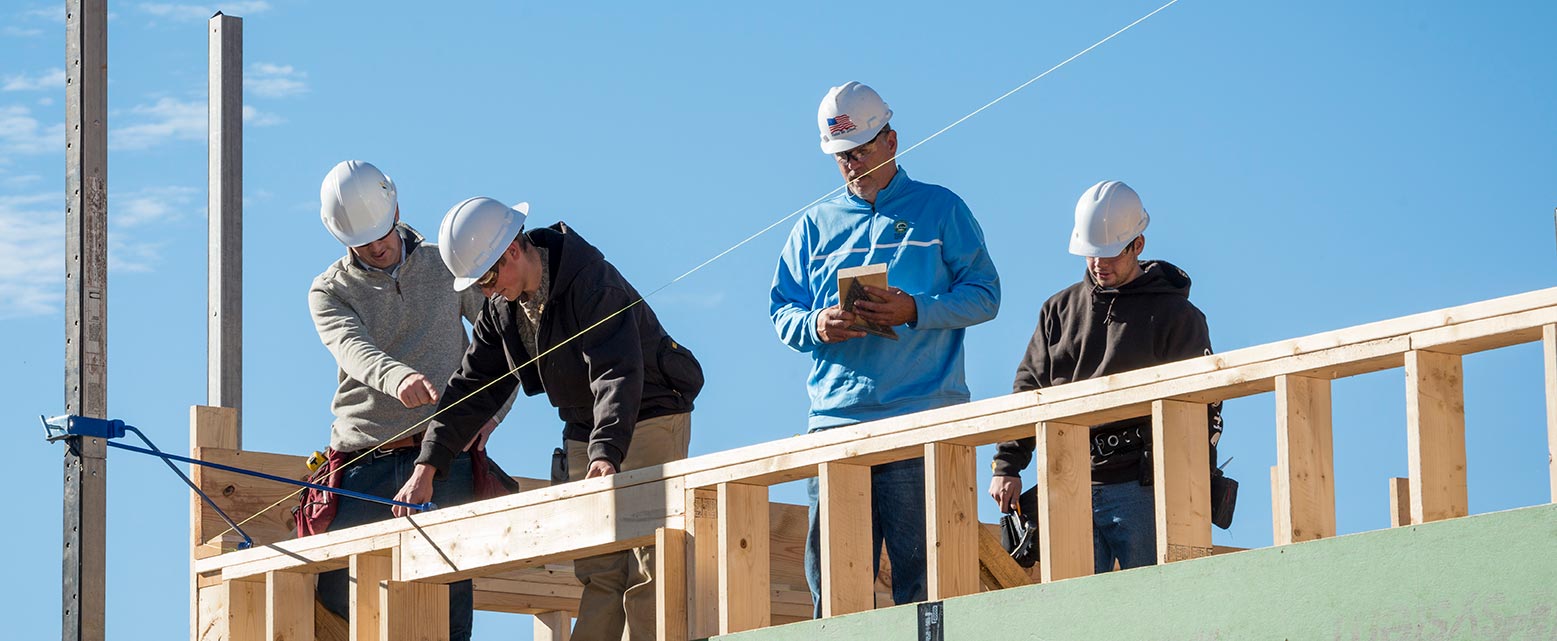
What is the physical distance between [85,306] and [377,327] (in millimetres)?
1115

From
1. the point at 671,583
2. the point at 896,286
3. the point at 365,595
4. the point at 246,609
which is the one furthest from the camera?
the point at 246,609

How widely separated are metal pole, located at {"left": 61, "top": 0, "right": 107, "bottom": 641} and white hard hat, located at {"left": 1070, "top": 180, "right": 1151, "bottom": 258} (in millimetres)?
3616

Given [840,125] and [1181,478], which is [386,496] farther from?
[1181,478]

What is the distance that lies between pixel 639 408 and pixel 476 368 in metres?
0.74

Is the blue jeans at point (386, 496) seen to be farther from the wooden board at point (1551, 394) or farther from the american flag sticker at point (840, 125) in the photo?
the wooden board at point (1551, 394)

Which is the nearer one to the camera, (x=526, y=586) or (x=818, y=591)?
(x=818, y=591)

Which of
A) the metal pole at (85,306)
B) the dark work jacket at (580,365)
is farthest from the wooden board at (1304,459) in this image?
the metal pole at (85,306)

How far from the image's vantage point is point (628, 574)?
6.97 metres

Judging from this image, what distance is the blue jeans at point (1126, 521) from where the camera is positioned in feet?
20.9

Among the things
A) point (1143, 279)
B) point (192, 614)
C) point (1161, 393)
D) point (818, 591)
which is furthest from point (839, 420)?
point (192, 614)

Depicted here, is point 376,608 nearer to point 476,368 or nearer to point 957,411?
point 476,368

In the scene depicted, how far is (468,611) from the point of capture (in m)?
7.60

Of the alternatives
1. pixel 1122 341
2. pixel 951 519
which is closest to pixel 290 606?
pixel 951 519

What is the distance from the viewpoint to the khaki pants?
22.2ft
